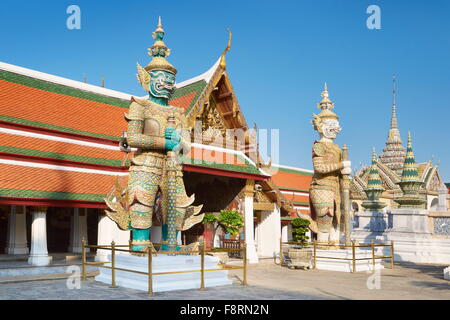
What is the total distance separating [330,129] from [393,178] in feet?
82.3

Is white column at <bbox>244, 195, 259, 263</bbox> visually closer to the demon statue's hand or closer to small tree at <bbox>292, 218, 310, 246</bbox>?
small tree at <bbox>292, 218, 310, 246</bbox>

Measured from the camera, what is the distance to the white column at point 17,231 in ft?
49.5

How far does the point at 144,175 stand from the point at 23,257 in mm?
7951

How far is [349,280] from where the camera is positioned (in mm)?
10148

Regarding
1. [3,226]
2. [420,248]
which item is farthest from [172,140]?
[420,248]

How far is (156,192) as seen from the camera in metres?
8.87

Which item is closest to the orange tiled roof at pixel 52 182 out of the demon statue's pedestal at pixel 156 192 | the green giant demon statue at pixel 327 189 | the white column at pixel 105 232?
the white column at pixel 105 232

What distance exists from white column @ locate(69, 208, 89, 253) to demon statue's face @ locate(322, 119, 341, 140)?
9.43 metres

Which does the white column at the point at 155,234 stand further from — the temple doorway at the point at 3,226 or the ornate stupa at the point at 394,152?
the ornate stupa at the point at 394,152

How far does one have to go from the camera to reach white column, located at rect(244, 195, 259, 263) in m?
14.6

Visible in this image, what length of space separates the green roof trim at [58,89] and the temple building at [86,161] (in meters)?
0.04

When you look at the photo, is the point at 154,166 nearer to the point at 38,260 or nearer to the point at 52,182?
the point at 52,182
